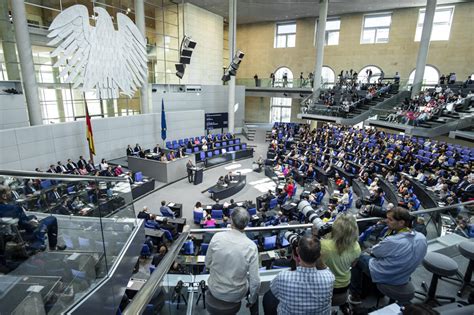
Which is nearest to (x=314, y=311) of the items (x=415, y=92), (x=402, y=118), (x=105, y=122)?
(x=105, y=122)

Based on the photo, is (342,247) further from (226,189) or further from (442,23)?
(442,23)

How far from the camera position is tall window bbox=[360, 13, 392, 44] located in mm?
25531

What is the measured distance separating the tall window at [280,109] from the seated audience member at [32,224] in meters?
30.0

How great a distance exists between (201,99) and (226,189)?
12.7 meters

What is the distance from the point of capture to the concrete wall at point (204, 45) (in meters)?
23.0

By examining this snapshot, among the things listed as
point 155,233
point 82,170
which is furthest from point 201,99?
point 155,233

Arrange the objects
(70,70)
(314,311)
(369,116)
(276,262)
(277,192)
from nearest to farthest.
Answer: (314,311) < (276,262) < (277,192) < (70,70) < (369,116)

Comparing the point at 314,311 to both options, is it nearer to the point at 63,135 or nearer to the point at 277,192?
the point at 277,192

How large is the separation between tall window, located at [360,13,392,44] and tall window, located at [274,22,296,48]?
22.9ft

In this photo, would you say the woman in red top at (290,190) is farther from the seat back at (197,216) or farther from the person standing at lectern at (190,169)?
the person standing at lectern at (190,169)

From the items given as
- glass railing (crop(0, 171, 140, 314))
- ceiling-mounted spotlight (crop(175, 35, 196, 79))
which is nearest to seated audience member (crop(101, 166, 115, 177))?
ceiling-mounted spotlight (crop(175, 35, 196, 79))

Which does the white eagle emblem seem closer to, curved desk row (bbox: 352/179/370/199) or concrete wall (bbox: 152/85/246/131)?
concrete wall (bbox: 152/85/246/131)

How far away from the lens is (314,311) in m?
2.03

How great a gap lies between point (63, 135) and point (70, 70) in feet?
10.5
